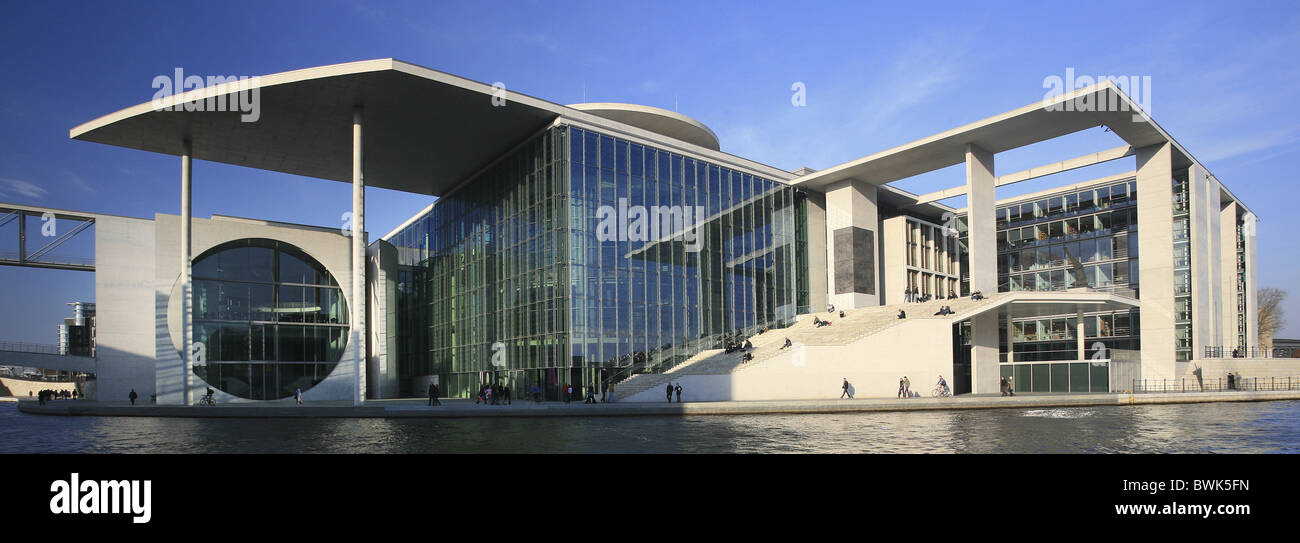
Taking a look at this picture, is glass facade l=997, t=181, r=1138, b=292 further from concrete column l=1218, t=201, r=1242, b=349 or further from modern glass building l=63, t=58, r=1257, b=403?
concrete column l=1218, t=201, r=1242, b=349

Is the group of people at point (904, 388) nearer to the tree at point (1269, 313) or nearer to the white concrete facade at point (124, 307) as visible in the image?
the white concrete facade at point (124, 307)

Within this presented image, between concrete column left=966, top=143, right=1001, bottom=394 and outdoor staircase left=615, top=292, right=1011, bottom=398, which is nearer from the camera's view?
outdoor staircase left=615, top=292, right=1011, bottom=398

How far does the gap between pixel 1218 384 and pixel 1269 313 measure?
5186 centimetres

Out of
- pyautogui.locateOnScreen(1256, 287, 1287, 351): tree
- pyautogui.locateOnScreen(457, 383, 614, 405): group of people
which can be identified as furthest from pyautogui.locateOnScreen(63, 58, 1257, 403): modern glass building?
pyautogui.locateOnScreen(1256, 287, 1287, 351): tree

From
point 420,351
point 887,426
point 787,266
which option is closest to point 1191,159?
point 787,266

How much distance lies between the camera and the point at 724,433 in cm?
1861

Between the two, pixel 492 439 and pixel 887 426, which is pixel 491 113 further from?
pixel 887 426

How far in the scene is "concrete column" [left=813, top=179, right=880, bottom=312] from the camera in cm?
4712

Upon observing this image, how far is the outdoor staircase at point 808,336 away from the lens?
33.9m

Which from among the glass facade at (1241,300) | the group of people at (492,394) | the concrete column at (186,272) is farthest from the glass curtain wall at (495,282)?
the glass facade at (1241,300)

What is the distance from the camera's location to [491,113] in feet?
115

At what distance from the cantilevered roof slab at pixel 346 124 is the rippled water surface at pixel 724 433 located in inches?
522

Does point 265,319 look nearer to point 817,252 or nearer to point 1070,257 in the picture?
point 817,252

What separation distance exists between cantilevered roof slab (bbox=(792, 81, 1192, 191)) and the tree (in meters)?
47.1
